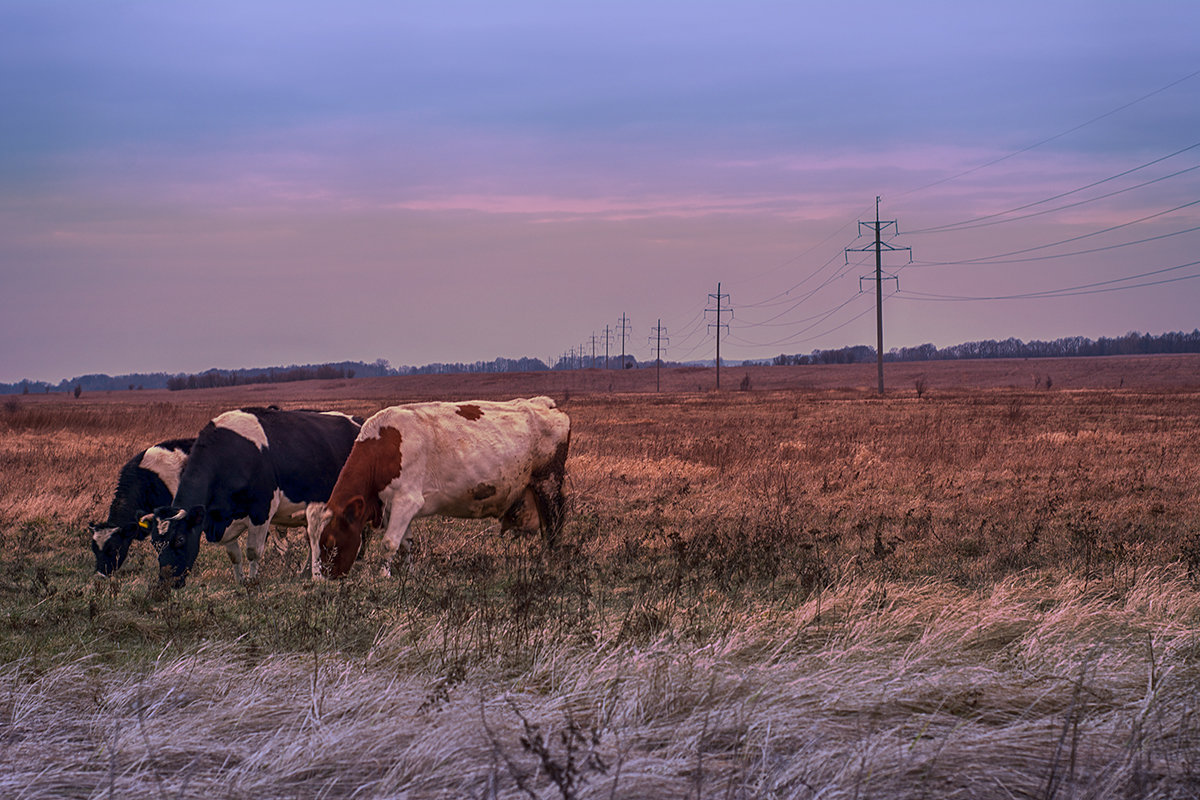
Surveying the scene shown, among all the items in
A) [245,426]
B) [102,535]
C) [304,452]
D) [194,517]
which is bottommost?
[102,535]

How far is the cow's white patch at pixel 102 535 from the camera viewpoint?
9.70 m

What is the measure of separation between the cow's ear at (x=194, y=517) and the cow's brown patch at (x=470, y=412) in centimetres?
300

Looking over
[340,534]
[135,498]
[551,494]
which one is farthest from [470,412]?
[135,498]

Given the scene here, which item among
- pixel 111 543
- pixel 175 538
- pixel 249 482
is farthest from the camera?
pixel 249 482

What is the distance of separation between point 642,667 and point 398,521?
5.37 m

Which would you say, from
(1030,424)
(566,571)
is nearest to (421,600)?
(566,571)

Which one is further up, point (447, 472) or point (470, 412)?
point (470, 412)

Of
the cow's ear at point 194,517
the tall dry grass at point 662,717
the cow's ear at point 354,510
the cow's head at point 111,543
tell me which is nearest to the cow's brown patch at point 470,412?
the cow's ear at point 354,510

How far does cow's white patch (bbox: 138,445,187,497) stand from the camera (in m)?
10.8

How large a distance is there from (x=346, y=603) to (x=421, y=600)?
0.59 metres

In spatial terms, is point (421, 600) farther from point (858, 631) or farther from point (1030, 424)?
point (1030, 424)

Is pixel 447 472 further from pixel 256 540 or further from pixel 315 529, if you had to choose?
pixel 256 540

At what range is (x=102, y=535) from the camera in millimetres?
9750

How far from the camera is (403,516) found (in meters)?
9.70
